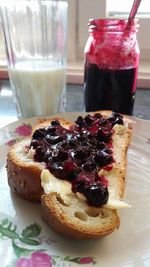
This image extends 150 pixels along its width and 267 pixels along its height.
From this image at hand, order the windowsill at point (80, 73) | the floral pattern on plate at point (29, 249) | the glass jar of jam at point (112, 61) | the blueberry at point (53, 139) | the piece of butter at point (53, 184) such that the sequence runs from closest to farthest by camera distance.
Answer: the floral pattern on plate at point (29, 249)
the piece of butter at point (53, 184)
the blueberry at point (53, 139)
the glass jar of jam at point (112, 61)
the windowsill at point (80, 73)

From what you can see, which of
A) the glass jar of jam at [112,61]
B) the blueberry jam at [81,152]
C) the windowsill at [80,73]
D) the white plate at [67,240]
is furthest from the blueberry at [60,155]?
the windowsill at [80,73]

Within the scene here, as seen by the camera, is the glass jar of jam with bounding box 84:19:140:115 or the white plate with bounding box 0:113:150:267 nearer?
the white plate with bounding box 0:113:150:267

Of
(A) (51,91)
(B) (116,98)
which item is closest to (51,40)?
(A) (51,91)

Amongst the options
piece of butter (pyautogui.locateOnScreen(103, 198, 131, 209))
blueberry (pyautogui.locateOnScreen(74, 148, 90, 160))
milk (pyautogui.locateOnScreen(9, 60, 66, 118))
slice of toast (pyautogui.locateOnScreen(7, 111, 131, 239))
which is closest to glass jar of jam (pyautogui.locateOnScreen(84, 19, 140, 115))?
milk (pyautogui.locateOnScreen(9, 60, 66, 118))

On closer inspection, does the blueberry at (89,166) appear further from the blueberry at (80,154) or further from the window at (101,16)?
the window at (101,16)

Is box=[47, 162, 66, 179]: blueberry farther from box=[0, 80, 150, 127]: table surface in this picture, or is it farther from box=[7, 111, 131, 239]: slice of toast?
box=[0, 80, 150, 127]: table surface
